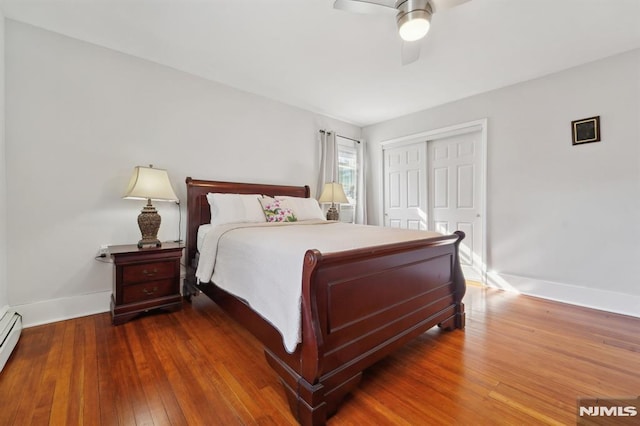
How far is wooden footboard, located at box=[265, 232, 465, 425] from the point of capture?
1227 millimetres

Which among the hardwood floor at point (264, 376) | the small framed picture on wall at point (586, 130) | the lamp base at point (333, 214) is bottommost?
the hardwood floor at point (264, 376)

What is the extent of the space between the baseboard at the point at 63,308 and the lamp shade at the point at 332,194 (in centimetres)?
276

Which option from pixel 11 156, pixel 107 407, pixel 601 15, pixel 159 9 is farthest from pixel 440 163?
pixel 11 156

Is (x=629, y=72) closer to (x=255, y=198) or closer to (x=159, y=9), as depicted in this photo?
(x=255, y=198)

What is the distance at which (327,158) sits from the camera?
4359 mm

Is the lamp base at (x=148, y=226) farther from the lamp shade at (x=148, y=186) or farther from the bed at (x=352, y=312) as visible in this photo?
the bed at (x=352, y=312)

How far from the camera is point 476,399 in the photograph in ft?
4.56

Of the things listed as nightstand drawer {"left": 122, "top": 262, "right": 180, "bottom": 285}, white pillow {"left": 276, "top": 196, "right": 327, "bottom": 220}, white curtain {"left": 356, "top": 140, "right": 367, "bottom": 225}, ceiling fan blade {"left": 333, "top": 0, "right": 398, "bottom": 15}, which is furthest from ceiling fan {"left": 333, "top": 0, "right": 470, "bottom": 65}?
white curtain {"left": 356, "top": 140, "right": 367, "bottom": 225}

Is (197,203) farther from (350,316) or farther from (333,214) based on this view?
(350,316)

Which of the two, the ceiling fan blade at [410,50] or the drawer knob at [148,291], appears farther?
the drawer knob at [148,291]

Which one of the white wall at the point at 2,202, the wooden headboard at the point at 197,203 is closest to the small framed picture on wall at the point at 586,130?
the wooden headboard at the point at 197,203

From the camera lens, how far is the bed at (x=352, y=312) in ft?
4.04

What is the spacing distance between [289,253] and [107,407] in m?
1.18

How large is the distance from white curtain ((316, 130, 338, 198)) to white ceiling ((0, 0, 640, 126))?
3.45 feet
